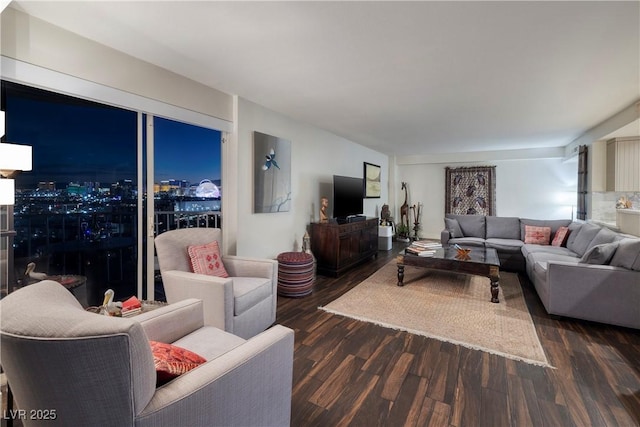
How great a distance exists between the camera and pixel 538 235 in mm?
4730

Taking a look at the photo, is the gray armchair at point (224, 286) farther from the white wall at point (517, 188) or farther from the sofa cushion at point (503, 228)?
the white wall at point (517, 188)

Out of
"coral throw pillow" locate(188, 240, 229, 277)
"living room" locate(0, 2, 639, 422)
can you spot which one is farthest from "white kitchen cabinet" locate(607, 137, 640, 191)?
"coral throw pillow" locate(188, 240, 229, 277)

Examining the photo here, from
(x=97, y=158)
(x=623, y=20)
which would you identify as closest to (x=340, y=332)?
(x=97, y=158)

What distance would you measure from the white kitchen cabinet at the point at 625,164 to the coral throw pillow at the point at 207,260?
17.7ft

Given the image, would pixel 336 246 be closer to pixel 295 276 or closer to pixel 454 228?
pixel 295 276

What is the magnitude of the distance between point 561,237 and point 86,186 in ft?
19.7

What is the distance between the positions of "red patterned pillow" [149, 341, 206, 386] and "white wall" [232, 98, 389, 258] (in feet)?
7.53

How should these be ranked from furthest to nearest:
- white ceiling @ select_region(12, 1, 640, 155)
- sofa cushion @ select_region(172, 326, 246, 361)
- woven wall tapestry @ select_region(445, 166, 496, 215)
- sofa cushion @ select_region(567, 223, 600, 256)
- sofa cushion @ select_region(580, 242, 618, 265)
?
woven wall tapestry @ select_region(445, 166, 496, 215) < sofa cushion @ select_region(567, 223, 600, 256) < sofa cushion @ select_region(580, 242, 618, 265) < white ceiling @ select_region(12, 1, 640, 155) < sofa cushion @ select_region(172, 326, 246, 361)

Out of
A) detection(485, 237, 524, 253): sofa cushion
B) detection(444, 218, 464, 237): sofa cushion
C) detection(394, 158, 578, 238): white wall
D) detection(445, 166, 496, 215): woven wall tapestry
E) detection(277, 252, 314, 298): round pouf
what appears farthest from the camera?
detection(445, 166, 496, 215): woven wall tapestry

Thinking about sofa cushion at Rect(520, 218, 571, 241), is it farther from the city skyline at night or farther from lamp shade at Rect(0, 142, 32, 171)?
lamp shade at Rect(0, 142, 32, 171)

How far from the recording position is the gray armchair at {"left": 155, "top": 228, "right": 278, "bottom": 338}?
2.19 m

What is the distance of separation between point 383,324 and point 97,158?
9.73 feet

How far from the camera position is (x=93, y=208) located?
2.52m

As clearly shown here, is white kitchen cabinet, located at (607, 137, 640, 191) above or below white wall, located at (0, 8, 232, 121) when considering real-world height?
below
